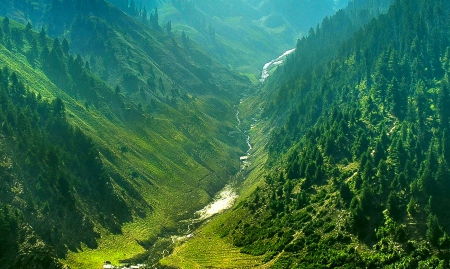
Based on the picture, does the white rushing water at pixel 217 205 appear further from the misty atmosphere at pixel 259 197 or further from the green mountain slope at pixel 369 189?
the green mountain slope at pixel 369 189

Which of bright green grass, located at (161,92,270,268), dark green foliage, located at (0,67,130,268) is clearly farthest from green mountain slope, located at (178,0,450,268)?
dark green foliage, located at (0,67,130,268)

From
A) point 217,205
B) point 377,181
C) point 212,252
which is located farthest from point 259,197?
point 377,181

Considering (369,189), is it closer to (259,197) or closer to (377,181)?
(377,181)

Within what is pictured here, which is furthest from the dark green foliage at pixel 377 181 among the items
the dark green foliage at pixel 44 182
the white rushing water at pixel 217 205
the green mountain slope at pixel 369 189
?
the dark green foliage at pixel 44 182

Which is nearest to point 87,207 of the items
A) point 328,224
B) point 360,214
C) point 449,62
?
point 328,224

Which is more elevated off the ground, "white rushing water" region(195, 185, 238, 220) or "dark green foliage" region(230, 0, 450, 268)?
"dark green foliage" region(230, 0, 450, 268)

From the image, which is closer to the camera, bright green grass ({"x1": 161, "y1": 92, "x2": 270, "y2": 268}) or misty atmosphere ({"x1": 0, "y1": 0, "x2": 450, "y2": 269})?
misty atmosphere ({"x1": 0, "y1": 0, "x2": 450, "y2": 269})

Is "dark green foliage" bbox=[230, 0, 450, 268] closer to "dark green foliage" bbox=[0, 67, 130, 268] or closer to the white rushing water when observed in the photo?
the white rushing water

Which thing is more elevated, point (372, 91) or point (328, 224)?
point (372, 91)

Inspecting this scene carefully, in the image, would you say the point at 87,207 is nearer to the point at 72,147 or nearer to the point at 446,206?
the point at 72,147
